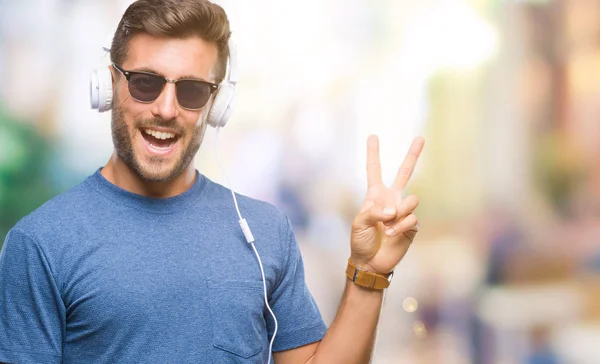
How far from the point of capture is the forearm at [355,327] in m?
1.50

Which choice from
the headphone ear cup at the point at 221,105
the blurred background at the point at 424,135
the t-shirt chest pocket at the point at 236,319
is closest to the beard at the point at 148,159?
the headphone ear cup at the point at 221,105

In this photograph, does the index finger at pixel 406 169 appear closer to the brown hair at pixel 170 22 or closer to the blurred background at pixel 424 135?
the brown hair at pixel 170 22

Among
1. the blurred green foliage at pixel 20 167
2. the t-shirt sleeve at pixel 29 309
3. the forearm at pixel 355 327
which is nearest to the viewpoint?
the t-shirt sleeve at pixel 29 309

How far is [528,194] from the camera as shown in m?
4.04

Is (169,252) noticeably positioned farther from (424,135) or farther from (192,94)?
(424,135)

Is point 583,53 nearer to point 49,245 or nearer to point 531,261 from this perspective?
point 531,261

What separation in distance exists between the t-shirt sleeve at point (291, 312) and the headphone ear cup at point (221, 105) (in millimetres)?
264

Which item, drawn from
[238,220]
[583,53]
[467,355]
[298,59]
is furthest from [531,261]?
[238,220]

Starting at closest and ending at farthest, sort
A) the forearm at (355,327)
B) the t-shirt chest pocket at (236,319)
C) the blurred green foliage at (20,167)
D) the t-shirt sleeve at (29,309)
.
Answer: the t-shirt sleeve at (29,309), the t-shirt chest pocket at (236,319), the forearm at (355,327), the blurred green foliage at (20,167)

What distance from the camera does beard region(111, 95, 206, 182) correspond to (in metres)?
1.43

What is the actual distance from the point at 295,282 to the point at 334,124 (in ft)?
6.93

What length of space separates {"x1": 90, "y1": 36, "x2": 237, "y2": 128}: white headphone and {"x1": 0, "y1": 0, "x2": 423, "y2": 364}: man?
0.7 inches

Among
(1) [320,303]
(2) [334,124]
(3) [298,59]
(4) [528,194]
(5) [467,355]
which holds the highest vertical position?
(3) [298,59]

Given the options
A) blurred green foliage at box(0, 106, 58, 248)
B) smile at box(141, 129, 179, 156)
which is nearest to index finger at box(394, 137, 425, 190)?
smile at box(141, 129, 179, 156)
